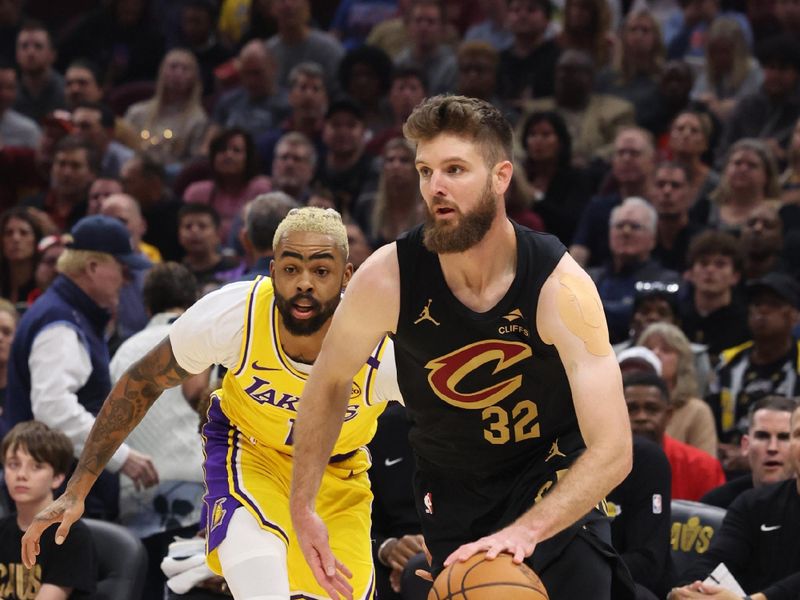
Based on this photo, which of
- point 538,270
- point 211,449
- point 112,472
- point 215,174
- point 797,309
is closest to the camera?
point 538,270

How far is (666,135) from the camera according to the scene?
10.6 meters

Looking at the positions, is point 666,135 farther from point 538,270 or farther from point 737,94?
point 538,270

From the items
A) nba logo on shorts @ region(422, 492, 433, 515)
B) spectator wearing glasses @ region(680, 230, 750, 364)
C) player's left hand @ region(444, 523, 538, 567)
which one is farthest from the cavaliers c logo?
spectator wearing glasses @ region(680, 230, 750, 364)

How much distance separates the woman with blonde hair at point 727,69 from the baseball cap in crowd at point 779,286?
2.59m

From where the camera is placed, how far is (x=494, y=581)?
12.3ft

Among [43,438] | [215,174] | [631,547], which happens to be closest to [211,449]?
[43,438]

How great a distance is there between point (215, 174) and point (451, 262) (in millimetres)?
6213

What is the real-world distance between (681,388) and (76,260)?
322 centimetres

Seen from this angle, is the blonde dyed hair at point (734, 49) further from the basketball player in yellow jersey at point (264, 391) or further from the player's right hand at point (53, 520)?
the player's right hand at point (53, 520)

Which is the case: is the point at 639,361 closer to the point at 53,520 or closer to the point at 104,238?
the point at 104,238

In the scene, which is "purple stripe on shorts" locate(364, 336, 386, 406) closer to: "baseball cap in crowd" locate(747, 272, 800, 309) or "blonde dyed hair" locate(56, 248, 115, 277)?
"blonde dyed hair" locate(56, 248, 115, 277)

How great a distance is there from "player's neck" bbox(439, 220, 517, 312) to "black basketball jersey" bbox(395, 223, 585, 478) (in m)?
0.03

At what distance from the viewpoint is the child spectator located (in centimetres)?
618

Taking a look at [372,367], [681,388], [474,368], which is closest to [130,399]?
[372,367]
